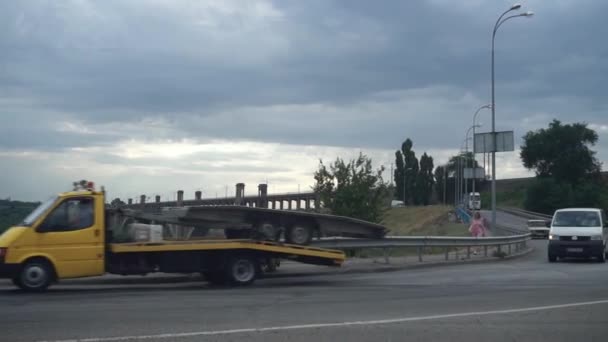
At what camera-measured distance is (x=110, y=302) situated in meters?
13.1

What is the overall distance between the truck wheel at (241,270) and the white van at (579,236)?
13.0 m

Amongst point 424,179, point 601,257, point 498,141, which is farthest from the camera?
point 424,179

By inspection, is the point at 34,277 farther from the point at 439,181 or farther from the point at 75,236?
the point at 439,181

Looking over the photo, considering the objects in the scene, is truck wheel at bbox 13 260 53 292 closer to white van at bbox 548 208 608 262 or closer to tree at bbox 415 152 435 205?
white van at bbox 548 208 608 262

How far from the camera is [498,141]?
104ft

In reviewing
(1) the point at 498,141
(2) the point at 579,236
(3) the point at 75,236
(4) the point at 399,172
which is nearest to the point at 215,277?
(3) the point at 75,236

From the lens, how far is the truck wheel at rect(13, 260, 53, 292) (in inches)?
582

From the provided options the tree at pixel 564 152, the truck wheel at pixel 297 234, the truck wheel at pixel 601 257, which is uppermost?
the tree at pixel 564 152

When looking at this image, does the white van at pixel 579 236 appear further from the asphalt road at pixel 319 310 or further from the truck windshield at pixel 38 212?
the truck windshield at pixel 38 212

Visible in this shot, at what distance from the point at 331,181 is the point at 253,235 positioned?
1713 cm

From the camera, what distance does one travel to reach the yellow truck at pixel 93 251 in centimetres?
1487

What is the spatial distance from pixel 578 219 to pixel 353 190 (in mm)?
10239

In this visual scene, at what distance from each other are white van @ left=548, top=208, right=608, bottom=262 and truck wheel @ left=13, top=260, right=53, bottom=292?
56.9 ft

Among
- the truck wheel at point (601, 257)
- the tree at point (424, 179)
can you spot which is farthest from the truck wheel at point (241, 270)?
the tree at point (424, 179)
